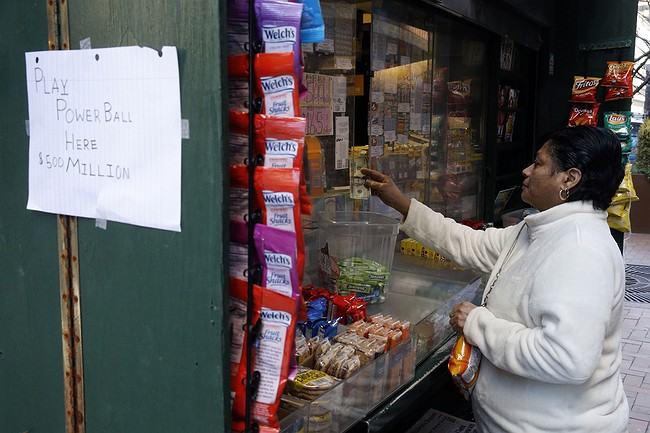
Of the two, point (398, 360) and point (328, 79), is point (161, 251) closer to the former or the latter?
point (398, 360)

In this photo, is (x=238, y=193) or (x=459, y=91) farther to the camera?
(x=459, y=91)

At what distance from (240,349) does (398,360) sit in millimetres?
1051

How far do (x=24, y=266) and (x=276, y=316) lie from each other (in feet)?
2.31

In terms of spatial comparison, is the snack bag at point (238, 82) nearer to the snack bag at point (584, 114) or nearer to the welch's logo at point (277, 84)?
the welch's logo at point (277, 84)

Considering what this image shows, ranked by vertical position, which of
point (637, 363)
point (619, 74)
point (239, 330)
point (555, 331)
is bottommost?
point (637, 363)

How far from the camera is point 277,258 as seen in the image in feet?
4.08

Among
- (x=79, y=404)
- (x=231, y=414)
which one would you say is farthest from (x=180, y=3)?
(x=79, y=404)

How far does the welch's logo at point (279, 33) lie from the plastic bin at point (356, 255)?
1.66 m

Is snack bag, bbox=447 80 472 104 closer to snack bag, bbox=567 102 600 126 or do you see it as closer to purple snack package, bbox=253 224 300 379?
snack bag, bbox=567 102 600 126

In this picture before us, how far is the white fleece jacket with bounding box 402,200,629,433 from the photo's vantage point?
68.3 inches

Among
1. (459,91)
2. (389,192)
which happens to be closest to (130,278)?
(389,192)

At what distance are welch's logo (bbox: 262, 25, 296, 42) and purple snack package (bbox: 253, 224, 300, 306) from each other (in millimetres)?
377

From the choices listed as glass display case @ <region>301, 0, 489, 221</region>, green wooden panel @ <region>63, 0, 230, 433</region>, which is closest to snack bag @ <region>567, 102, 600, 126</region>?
glass display case @ <region>301, 0, 489, 221</region>

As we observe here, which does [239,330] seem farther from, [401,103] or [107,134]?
[401,103]
